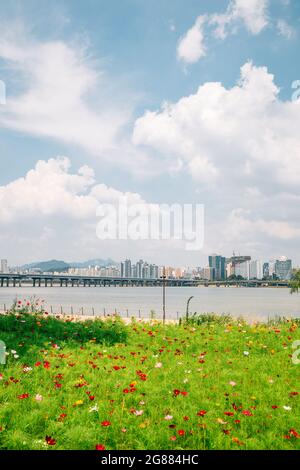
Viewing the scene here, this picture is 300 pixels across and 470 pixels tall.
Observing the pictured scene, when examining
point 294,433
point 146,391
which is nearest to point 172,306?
point 146,391

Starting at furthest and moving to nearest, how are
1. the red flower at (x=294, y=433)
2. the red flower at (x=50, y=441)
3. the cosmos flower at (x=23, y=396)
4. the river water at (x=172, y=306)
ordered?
the river water at (x=172, y=306) → the cosmos flower at (x=23, y=396) → the red flower at (x=294, y=433) → the red flower at (x=50, y=441)

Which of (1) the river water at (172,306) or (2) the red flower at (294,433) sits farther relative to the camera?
(1) the river water at (172,306)

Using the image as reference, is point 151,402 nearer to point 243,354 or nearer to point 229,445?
point 229,445

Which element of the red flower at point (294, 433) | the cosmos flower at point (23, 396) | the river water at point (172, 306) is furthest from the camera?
the river water at point (172, 306)

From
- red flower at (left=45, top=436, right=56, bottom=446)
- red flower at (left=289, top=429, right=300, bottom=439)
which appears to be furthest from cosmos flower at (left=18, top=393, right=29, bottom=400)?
red flower at (left=289, top=429, right=300, bottom=439)

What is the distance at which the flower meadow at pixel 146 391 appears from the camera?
6.17 m

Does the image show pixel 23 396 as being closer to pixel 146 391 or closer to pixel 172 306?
pixel 146 391

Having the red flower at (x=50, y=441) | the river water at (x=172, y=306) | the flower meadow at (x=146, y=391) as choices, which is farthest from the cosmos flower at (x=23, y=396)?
the river water at (x=172, y=306)

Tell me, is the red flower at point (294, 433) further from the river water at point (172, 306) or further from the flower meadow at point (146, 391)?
the river water at point (172, 306)

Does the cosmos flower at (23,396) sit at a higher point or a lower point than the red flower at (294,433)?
higher

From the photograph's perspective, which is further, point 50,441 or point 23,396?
point 23,396

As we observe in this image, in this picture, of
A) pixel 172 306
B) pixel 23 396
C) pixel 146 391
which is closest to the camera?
pixel 23 396

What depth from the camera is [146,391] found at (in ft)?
26.8

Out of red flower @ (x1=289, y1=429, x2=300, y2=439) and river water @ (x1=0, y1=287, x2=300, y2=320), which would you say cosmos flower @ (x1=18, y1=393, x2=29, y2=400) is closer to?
red flower @ (x1=289, y1=429, x2=300, y2=439)
